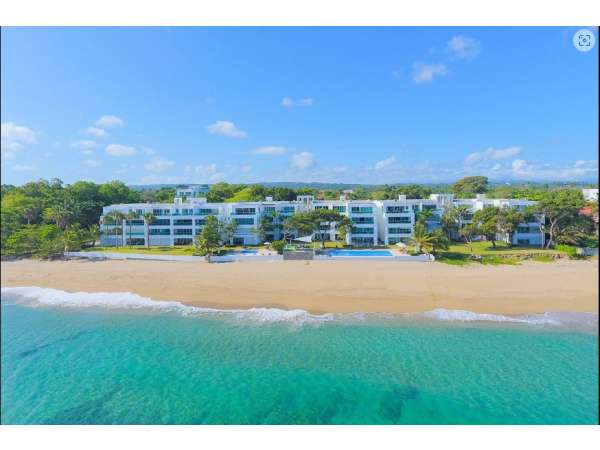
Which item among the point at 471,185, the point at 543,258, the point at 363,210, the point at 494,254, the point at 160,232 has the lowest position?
the point at 543,258

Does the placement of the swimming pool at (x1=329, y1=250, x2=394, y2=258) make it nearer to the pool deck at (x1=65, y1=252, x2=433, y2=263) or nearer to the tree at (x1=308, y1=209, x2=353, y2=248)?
the pool deck at (x1=65, y1=252, x2=433, y2=263)

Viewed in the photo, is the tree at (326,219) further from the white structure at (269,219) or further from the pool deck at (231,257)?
the pool deck at (231,257)

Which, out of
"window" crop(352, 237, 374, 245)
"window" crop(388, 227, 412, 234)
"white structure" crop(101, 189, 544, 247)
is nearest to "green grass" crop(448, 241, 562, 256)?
"white structure" crop(101, 189, 544, 247)

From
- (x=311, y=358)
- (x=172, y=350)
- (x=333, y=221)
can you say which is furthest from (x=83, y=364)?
(x=333, y=221)

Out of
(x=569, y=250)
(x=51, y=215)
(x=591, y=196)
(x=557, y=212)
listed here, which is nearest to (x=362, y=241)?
(x=569, y=250)

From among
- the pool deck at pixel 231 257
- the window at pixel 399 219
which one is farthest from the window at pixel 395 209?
the pool deck at pixel 231 257

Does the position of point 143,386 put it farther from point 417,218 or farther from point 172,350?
point 417,218

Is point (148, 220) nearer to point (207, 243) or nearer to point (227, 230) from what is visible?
point (227, 230)
